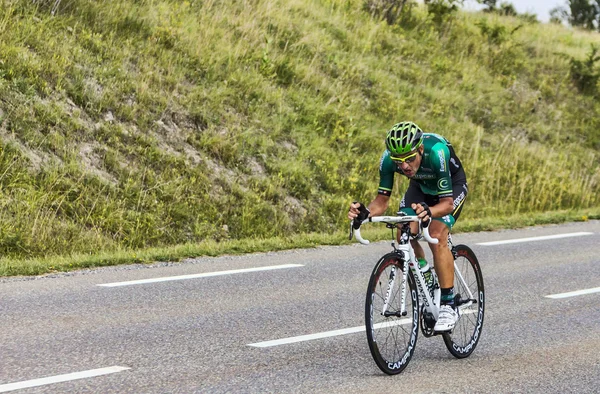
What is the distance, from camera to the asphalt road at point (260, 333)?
5938 mm

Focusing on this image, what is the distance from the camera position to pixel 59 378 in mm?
5781

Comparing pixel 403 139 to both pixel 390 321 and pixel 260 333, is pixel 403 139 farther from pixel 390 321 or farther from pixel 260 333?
pixel 260 333

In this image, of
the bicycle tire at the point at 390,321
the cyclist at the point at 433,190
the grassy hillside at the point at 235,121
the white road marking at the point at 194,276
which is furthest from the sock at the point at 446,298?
the grassy hillside at the point at 235,121

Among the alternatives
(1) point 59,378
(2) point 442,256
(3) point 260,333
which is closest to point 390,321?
(2) point 442,256

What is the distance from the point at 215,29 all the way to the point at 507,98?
831 cm

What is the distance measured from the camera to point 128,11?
16344 millimetres

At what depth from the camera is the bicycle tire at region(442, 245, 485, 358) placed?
6.73 m

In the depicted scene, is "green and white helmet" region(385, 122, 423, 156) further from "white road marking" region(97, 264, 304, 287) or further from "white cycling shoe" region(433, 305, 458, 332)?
"white road marking" region(97, 264, 304, 287)

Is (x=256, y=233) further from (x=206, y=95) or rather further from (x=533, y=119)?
(x=533, y=119)

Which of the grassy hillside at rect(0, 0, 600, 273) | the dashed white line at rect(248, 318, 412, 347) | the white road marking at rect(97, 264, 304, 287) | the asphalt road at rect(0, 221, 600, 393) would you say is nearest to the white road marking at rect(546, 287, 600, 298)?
the asphalt road at rect(0, 221, 600, 393)

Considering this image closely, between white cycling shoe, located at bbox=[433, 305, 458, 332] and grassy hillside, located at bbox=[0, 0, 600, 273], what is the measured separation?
5.27 meters

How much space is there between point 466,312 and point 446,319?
0.52m

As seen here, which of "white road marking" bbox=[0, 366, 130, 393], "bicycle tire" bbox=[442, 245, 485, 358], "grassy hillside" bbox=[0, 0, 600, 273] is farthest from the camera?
"grassy hillside" bbox=[0, 0, 600, 273]

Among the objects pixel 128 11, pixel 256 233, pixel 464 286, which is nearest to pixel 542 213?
pixel 256 233
